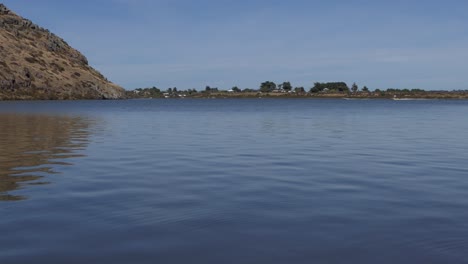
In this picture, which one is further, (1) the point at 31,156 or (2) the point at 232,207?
(1) the point at 31,156

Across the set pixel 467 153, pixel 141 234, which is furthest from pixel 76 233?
pixel 467 153

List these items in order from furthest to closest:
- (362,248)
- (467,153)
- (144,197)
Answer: (467,153), (144,197), (362,248)

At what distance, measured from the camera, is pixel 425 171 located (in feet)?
76.9

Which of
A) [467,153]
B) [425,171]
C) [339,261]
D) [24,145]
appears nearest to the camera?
[339,261]

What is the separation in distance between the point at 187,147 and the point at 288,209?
20.4 m

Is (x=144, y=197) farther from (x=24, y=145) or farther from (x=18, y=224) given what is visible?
(x=24, y=145)

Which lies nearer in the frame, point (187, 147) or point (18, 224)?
point (18, 224)

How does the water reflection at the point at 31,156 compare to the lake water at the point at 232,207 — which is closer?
the lake water at the point at 232,207

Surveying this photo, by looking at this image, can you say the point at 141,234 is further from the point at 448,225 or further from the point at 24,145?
the point at 24,145

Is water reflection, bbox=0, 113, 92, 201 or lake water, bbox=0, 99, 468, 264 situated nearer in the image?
lake water, bbox=0, 99, 468, 264

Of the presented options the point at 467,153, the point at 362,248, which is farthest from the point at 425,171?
the point at 362,248

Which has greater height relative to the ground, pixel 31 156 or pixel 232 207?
pixel 232 207

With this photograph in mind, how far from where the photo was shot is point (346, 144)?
37.5m

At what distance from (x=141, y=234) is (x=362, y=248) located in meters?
5.44
